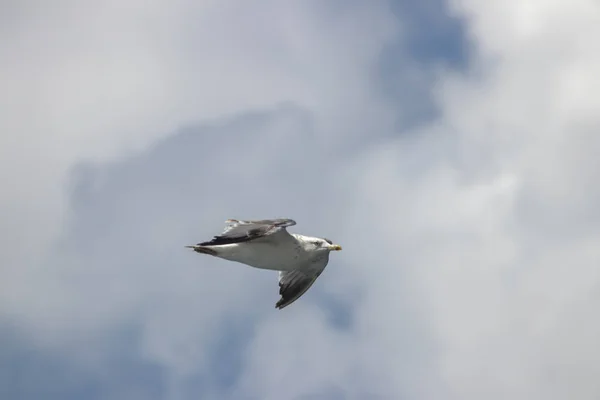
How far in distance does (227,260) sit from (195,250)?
2.20 m

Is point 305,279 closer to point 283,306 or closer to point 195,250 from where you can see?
point 283,306

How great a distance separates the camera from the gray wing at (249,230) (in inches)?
2057

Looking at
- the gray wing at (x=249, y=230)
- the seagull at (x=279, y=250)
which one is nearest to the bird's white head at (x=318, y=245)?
the seagull at (x=279, y=250)

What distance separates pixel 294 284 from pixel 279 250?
5.44 m

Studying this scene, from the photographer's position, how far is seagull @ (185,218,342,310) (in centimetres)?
5306

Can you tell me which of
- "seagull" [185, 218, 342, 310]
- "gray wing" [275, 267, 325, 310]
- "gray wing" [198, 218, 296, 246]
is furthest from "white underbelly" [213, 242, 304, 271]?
"gray wing" [275, 267, 325, 310]

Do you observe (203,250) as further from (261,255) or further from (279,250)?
(279,250)

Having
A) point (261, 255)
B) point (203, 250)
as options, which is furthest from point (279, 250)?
point (203, 250)

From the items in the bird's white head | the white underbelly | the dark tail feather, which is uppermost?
the bird's white head

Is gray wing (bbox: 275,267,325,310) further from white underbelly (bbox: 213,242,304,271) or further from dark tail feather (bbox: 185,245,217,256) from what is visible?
dark tail feather (bbox: 185,245,217,256)

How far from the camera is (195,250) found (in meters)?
55.2

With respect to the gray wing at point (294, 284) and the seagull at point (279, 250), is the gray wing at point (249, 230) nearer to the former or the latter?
the seagull at point (279, 250)

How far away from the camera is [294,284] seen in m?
62.1

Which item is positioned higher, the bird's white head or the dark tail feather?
the bird's white head
